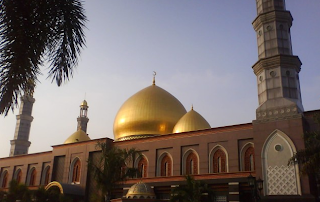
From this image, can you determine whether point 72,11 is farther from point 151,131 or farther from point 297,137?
point 151,131

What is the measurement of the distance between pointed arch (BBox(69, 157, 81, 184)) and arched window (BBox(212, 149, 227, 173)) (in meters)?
11.9

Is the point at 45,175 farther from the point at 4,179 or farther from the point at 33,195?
the point at 33,195

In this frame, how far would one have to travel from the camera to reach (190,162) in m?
25.3

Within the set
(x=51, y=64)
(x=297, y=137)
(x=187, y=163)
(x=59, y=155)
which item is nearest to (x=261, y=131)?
(x=297, y=137)

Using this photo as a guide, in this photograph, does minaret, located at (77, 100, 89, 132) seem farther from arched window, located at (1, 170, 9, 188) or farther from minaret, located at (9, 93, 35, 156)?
arched window, located at (1, 170, 9, 188)

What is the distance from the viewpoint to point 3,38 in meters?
6.50

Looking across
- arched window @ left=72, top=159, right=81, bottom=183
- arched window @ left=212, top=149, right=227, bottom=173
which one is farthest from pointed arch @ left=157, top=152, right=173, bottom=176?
arched window @ left=72, top=159, right=81, bottom=183

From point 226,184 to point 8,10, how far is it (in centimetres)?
1833

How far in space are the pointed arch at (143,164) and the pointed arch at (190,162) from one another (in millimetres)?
3253

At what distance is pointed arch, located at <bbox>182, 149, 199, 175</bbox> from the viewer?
24.9 meters

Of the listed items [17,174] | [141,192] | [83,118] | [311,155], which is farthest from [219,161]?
[83,118]

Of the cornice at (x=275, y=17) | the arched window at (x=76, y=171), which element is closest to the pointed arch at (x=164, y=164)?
the arched window at (x=76, y=171)

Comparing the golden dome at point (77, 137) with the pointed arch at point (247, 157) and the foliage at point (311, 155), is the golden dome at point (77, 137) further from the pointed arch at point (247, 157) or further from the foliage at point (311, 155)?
the foliage at point (311, 155)

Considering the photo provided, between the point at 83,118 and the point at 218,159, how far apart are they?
28998mm
